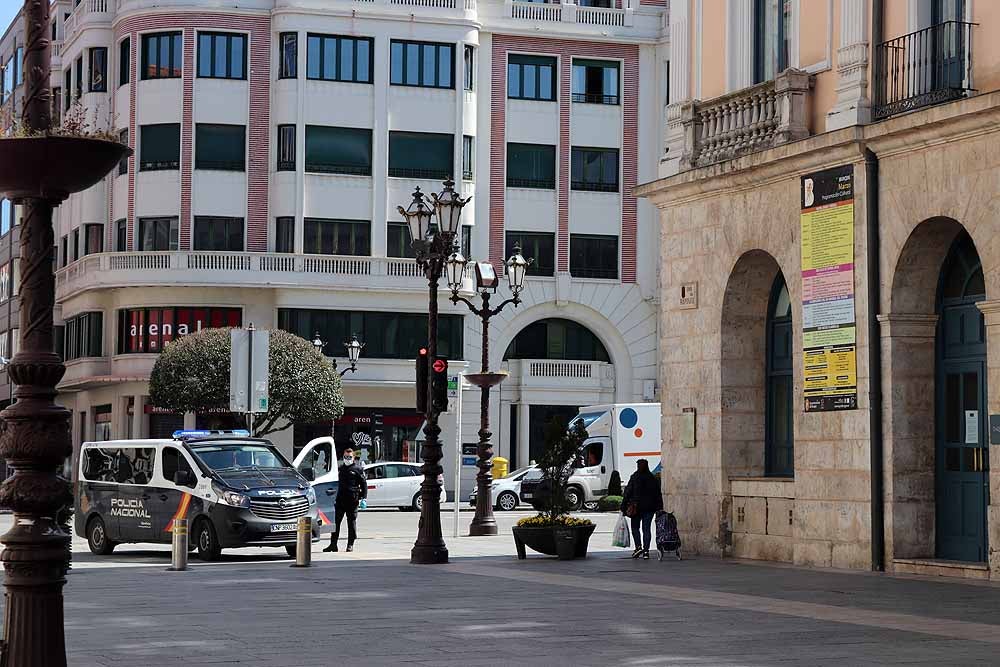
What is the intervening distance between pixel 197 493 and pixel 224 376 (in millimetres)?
24348

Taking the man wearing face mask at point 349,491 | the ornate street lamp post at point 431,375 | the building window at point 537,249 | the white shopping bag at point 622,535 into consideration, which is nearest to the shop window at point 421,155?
the building window at point 537,249

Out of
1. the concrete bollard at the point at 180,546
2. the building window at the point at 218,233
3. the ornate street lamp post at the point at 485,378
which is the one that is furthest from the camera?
the building window at the point at 218,233

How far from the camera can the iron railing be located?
19922 mm

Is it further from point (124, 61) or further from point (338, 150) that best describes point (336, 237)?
point (124, 61)

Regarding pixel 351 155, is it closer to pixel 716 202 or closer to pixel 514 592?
pixel 716 202

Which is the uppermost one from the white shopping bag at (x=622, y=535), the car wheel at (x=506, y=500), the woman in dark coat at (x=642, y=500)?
the woman in dark coat at (x=642, y=500)

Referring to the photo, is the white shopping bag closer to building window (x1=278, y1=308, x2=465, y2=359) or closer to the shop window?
building window (x1=278, y1=308, x2=465, y2=359)

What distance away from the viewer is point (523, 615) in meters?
15.5

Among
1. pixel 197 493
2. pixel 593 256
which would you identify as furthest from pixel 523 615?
pixel 593 256

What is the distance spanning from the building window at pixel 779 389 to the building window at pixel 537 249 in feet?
103

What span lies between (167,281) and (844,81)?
112 feet

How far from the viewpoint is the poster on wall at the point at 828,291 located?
70.3ft

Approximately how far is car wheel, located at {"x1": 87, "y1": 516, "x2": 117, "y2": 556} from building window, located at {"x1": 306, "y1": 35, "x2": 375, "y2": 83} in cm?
2880

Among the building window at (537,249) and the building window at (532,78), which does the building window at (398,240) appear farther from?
the building window at (532,78)
